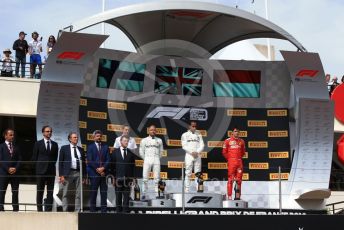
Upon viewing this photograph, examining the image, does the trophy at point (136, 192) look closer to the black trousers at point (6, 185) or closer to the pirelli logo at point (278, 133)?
the black trousers at point (6, 185)

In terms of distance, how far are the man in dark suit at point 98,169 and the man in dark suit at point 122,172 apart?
0.20 m

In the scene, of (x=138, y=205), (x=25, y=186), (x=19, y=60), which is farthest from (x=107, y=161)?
(x=19, y=60)

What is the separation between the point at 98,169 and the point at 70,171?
0.45 metres

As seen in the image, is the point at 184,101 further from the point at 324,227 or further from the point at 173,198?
the point at 324,227

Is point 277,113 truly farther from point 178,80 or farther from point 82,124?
point 82,124

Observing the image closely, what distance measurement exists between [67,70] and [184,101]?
11.0ft

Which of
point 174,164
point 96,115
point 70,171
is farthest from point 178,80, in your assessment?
point 70,171

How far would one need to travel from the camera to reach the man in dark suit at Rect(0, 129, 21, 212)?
13227 mm

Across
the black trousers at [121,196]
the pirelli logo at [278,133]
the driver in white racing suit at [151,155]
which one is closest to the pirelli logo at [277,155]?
the pirelli logo at [278,133]

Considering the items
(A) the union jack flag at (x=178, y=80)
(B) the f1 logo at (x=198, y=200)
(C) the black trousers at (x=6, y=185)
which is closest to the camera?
(C) the black trousers at (x=6, y=185)

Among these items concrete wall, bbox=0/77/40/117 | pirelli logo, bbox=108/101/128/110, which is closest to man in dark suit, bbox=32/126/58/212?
pirelli logo, bbox=108/101/128/110

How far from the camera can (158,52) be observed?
690 inches

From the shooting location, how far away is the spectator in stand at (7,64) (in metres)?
17.7

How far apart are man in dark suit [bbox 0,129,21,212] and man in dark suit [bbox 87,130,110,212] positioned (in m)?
1.18
